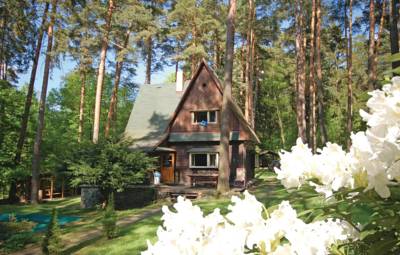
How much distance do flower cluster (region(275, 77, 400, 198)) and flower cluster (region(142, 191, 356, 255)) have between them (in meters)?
0.19

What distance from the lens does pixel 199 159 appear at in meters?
21.0

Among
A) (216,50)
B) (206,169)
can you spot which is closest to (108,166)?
(206,169)

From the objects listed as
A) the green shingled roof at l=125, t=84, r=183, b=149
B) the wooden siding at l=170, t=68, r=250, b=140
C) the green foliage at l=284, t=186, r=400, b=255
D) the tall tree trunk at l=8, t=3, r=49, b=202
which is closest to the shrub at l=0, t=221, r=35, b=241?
the tall tree trunk at l=8, t=3, r=49, b=202

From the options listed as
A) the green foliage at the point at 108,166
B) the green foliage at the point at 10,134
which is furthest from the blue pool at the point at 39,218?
the green foliage at the point at 10,134

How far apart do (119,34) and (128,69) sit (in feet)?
23.6

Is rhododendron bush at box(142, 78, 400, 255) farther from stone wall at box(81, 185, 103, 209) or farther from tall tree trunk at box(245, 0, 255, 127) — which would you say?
tall tree trunk at box(245, 0, 255, 127)

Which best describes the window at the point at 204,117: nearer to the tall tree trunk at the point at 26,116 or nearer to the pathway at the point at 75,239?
the tall tree trunk at the point at 26,116

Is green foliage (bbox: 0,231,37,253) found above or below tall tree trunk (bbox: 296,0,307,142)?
below

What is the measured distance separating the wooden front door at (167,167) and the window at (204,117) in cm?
252

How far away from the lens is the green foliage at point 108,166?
1606 centimetres

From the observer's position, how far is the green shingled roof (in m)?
23.0

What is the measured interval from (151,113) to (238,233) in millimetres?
24023

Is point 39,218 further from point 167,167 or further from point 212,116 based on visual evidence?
point 212,116

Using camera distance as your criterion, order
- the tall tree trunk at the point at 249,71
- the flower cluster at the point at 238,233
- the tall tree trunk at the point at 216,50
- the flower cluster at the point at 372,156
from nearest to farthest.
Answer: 1. the flower cluster at the point at 372,156
2. the flower cluster at the point at 238,233
3. the tall tree trunk at the point at 249,71
4. the tall tree trunk at the point at 216,50
